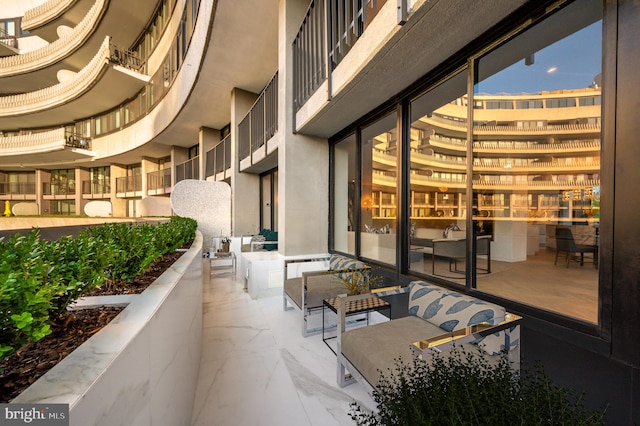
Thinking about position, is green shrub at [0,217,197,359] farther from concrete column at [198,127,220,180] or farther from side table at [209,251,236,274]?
concrete column at [198,127,220,180]

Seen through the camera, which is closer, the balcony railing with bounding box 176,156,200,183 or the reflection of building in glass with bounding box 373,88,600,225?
the reflection of building in glass with bounding box 373,88,600,225

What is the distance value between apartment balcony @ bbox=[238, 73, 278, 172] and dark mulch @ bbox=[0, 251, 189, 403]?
4.70 m

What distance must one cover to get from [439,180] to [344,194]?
174cm

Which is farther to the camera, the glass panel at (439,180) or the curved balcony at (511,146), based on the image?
the glass panel at (439,180)

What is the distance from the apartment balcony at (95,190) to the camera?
17369mm

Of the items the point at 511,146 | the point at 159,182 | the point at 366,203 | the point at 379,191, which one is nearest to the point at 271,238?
the point at 366,203

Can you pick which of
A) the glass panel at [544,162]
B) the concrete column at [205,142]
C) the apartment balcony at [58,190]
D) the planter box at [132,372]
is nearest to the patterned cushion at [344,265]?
the glass panel at [544,162]

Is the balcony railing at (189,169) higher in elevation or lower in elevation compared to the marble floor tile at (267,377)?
higher

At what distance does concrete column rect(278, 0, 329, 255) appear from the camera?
4.59 metres

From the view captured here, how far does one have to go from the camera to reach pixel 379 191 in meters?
3.99

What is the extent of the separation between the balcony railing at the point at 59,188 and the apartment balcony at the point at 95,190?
3.37 ft

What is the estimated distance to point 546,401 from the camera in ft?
3.27

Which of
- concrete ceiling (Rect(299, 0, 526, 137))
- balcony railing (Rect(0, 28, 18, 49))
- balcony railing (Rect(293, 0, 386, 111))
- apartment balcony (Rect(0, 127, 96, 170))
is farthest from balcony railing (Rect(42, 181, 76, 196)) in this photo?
concrete ceiling (Rect(299, 0, 526, 137))

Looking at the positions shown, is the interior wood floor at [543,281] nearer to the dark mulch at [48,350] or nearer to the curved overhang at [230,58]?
the dark mulch at [48,350]
